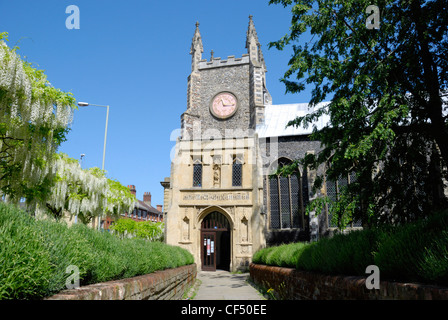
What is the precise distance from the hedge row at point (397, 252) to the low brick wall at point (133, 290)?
→ 122 inches

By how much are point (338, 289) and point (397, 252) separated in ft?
3.79

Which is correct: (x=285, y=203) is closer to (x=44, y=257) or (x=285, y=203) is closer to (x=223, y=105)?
(x=223, y=105)

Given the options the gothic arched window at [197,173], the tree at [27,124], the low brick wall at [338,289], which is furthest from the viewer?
the gothic arched window at [197,173]

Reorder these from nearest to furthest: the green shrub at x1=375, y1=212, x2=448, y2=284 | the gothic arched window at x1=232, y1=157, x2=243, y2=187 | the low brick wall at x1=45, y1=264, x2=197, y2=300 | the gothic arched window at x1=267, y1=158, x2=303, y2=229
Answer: the low brick wall at x1=45, y1=264, x2=197, y2=300 < the green shrub at x1=375, y1=212, x2=448, y2=284 < the gothic arched window at x1=267, y1=158, x2=303, y2=229 < the gothic arched window at x1=232, y1=157, x2=243, y2=187

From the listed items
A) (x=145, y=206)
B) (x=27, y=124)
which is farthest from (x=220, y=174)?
(x=145, y=206)

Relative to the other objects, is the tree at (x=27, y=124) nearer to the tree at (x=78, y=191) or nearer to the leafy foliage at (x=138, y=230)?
the tree at (x=78, y=191)

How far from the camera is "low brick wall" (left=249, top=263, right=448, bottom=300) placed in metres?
2.96

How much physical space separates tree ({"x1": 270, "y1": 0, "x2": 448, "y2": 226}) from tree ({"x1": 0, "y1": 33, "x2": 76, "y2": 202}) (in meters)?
7.70

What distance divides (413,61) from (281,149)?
15.1 metres

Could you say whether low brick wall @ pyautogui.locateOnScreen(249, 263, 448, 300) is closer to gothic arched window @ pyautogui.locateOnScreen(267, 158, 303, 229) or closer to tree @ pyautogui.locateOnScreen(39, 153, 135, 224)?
gothic arched window @ pyautogui.locateOnScreen(267, 158, 303, 229)

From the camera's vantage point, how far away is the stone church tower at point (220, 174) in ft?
65.5

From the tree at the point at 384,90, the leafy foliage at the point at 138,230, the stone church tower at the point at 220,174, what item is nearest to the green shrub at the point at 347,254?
the tree at the point at 384,90

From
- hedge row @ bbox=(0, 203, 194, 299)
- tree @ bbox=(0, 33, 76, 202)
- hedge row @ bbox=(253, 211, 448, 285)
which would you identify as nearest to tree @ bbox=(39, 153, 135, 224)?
tree @ bbox=(0, 33, 76, 202)
